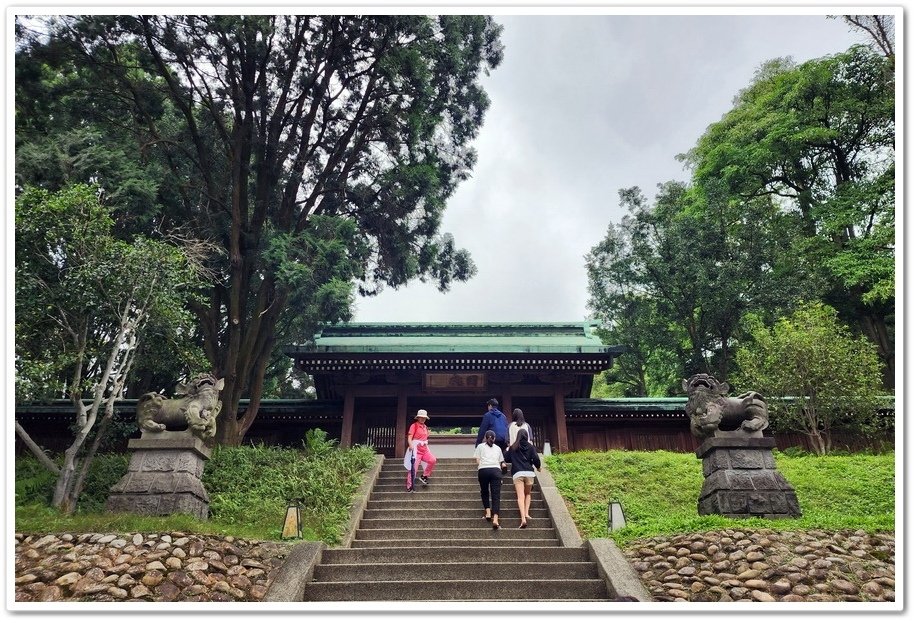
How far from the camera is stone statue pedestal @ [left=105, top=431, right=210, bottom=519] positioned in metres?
7.97

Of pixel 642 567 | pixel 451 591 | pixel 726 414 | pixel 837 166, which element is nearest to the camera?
pixel 451 591

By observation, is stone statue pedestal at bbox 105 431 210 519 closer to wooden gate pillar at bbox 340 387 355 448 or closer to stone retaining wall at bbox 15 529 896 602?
stone retaining wall at bbox 15 529 896 602

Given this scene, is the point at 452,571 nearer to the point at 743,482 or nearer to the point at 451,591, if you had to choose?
the point at 451,591

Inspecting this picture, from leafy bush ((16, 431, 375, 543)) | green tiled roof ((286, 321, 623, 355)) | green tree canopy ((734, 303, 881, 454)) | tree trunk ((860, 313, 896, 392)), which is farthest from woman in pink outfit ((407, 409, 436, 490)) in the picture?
tree trunk ((860, 313, 896, 392))

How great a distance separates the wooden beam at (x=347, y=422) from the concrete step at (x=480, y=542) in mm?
6574

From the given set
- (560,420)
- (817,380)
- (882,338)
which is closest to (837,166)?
(882,338)

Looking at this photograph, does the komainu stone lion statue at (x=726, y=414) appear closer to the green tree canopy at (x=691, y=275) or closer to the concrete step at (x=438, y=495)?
the concrete step at (x=438, y=495)

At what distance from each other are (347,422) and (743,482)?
10256 mm

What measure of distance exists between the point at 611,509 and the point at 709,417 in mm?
2082

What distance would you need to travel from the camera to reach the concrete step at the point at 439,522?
909cm

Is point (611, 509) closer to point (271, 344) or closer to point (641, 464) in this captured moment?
point (641, 464)

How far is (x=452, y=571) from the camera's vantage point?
6801 mm

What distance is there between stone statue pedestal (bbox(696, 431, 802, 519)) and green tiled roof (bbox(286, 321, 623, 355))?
21.0 feet
